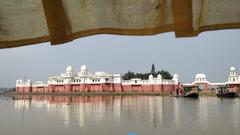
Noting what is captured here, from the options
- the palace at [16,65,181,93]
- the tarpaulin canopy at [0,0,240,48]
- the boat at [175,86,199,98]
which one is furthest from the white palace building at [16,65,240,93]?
the tarpaulin canopy at [0,0,240,48]

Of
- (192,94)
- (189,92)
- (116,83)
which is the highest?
(116,83)

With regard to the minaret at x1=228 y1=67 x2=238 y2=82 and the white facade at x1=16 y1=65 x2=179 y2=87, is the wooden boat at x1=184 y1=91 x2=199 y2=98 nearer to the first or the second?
the white facade at x1=16 y1=65 x2=179 y2=87

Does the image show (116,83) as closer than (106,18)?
No

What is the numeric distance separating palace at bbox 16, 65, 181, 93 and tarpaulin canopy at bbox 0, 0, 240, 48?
42909 millimetres

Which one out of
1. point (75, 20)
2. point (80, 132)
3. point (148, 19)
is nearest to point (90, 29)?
point (75, 20)

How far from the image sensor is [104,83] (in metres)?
43.8

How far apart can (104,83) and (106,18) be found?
43.1 m

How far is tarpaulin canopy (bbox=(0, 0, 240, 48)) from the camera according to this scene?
0.77 m

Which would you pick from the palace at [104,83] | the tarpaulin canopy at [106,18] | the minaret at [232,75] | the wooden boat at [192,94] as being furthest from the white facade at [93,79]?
the tarpaulin canopy at [106,18]

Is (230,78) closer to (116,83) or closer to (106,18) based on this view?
(116,83)

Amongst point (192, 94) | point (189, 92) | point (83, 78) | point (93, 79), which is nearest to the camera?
point (192, 94)

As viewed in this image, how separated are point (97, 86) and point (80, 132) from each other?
1289 inches

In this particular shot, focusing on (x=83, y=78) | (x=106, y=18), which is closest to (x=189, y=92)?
(x=83, y=78)

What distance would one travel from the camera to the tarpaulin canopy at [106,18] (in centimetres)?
77
